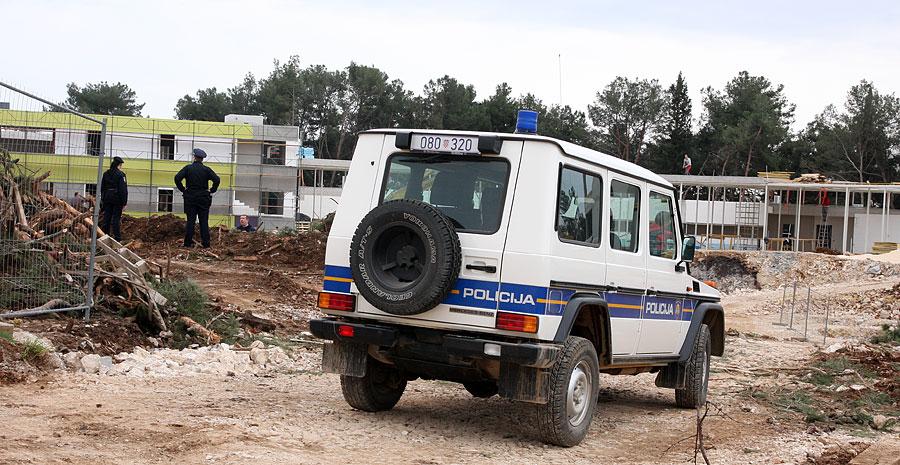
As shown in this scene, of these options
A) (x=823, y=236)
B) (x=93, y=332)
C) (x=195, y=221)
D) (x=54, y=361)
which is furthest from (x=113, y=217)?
(x=823, y=236)

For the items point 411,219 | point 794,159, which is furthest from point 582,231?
point 794,159

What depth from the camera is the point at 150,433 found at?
7.15m

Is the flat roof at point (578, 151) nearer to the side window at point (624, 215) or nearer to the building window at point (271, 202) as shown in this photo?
the side window at point (624, 215)

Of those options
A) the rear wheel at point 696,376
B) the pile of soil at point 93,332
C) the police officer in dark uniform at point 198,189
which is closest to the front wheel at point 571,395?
the rear wheel at point 696,376

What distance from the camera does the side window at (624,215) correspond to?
850 centimetres

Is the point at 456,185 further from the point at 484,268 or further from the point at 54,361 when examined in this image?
the point at 54,361

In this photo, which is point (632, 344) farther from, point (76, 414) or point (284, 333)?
point (284, 333)

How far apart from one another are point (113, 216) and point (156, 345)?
31.0 ft

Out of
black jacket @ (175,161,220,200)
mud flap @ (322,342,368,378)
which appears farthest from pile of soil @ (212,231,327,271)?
mud flap @ (322,342,368,378)

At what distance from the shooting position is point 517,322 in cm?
732

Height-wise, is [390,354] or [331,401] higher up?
[390,354]

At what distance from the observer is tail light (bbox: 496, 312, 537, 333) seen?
7305 mm

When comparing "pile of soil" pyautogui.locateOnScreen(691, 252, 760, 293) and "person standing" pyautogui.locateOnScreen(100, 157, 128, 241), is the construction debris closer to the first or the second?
"person standing" pyautogui.locateOnScreen(100, 157, 128, 241)

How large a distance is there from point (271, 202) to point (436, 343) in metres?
49.2
